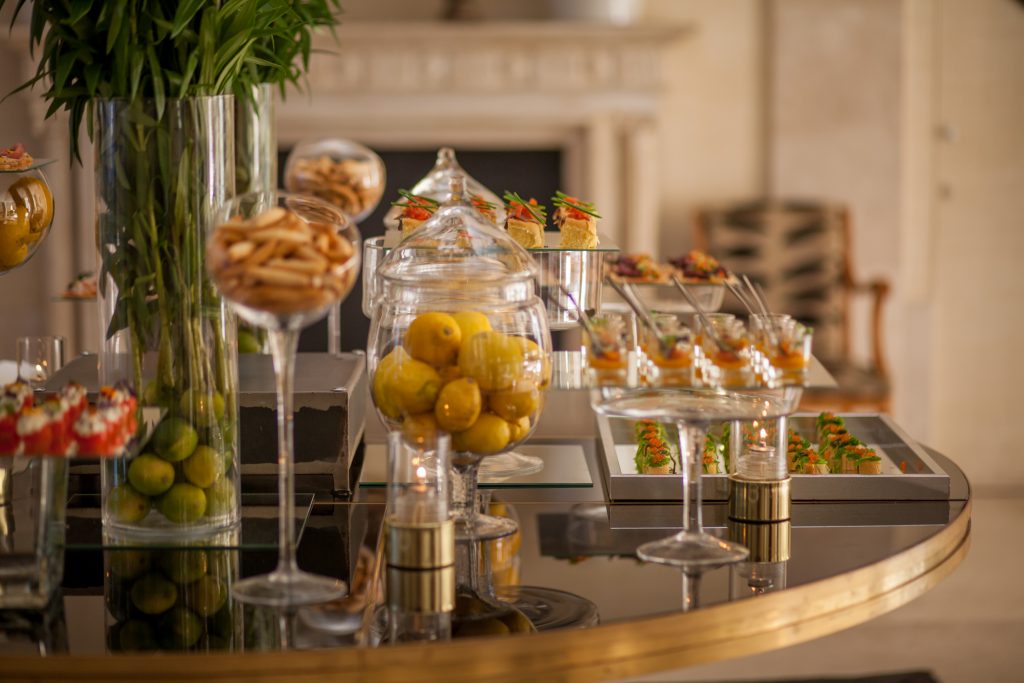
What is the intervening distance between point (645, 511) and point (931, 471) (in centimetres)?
34

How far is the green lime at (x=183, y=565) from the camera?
123 cm

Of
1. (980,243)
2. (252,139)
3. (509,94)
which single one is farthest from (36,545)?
(980,243)

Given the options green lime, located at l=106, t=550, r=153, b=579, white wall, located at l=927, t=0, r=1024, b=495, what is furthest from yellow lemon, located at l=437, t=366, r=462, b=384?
white wall, located at l=927, t=0, r=1024, b=495

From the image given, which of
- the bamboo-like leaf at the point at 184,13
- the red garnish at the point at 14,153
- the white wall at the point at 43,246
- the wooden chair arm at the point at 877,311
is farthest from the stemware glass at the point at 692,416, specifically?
the white wall at the point at 43,246

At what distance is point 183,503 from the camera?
1324mm

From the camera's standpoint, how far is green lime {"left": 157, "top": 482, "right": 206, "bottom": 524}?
4.34 feet

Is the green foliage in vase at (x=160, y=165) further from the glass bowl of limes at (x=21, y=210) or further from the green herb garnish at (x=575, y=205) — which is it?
the green herb garnish at (x=575, y=205)

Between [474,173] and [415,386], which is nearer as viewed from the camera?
[415,386]

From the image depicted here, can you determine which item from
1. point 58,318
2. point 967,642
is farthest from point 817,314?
point 58,318

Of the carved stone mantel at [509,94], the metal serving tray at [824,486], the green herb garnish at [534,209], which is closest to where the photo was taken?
the metal serving tray at [824,486]

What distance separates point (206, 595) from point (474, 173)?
3.96 metres

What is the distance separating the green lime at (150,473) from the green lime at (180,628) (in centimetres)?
20

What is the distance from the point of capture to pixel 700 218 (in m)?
4.78

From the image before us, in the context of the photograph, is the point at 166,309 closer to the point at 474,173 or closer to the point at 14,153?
the point at 14,153
